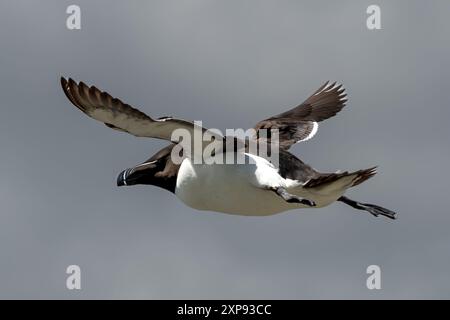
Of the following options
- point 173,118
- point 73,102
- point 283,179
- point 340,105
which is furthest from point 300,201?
point 340,105

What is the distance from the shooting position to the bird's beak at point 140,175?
60.5 feet

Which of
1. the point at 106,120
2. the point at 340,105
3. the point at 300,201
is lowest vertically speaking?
the point at 300,201

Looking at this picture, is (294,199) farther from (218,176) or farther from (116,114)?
(116,114)

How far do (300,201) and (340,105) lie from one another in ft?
22.2

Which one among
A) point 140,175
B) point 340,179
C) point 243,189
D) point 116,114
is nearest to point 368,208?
point 340,179

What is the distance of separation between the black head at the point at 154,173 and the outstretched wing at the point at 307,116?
268 centimetres

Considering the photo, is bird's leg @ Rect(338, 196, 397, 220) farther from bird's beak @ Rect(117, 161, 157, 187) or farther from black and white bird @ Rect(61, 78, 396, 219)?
bird's beak @ Rect(117, 161, 157, 187)

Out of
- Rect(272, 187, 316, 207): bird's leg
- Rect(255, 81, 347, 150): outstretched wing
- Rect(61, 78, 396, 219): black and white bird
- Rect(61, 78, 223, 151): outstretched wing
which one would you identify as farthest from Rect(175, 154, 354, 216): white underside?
Rect(255, 81, 347, 150): outstretched wing

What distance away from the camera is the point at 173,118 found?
16.1m

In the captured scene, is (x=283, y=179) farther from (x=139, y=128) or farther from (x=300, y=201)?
(x=139, y=128)

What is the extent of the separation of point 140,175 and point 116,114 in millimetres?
2234

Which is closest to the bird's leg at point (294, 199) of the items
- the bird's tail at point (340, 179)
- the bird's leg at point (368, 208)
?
the bird's tail at point (340, 179)

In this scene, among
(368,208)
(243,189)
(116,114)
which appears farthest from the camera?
(368,208)

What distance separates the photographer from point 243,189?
17359mm
